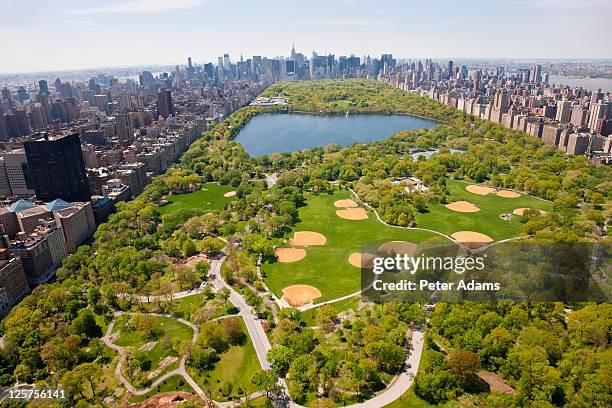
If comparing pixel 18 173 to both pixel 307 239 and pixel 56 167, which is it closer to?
pixel 56 167

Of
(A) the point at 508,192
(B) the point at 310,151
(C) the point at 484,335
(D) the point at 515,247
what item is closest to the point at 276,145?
(B) the point at 310,151

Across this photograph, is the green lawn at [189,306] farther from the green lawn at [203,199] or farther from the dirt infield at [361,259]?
the green lawn at [203,199]

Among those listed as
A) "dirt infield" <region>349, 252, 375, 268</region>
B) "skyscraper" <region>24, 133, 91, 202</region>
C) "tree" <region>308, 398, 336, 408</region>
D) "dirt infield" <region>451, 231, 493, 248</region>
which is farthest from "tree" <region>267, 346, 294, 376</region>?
"skyscraper" <region>24, 133, 91, 202</region>

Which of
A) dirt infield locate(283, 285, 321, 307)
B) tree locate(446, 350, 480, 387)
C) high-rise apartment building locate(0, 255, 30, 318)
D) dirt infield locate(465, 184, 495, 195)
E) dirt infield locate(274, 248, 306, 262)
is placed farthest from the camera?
dirt infield locate(465, 184, 495, 195)

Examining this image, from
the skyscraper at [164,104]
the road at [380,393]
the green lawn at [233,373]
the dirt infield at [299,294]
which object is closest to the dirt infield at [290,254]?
the dirt infield at [299,294]

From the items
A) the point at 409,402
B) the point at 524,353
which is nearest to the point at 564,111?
the point at 524,353

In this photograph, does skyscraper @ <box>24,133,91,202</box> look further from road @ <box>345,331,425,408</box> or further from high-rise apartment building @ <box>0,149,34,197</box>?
road @ <box>345,331,425,408</box>
